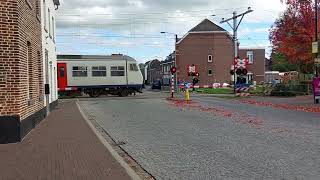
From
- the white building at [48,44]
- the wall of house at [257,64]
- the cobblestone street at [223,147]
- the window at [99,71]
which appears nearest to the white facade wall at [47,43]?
the white building at [48,44]

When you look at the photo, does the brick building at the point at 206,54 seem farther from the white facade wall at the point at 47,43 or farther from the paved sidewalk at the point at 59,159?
→ the paved sidewalk at the point at 59,159

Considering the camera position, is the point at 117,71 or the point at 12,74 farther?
the point at 117,71

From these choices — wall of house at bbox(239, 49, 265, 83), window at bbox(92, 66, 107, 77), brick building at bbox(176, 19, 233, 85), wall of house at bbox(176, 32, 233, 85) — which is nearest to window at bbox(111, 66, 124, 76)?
window at bbox(92, 66, 107, 77)

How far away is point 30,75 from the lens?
53.3 feet

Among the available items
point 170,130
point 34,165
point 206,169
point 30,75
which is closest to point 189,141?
point 170,130

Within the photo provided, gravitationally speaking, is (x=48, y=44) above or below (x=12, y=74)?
above

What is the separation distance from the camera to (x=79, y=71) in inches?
1832

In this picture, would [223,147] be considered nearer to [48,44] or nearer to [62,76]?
[48,44]

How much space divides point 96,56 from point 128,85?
13.4 feet

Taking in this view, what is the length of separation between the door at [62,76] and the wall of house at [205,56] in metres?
39.8

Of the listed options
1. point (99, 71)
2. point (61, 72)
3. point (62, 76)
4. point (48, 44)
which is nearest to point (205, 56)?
point (99, 71)

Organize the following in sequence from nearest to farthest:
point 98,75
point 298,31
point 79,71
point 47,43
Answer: point 47,43, point 298,31, point 79,71, point 98,75

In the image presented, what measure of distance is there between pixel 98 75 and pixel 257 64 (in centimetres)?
5583

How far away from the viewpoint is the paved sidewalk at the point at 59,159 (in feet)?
27.7
